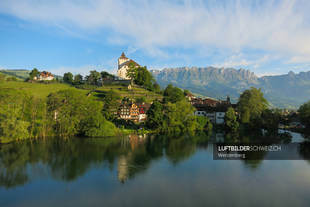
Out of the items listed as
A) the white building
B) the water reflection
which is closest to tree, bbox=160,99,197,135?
the water reflection

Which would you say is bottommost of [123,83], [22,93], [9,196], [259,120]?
[9,196]

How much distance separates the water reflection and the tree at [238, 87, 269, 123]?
17211mm

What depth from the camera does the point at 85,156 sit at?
110ft

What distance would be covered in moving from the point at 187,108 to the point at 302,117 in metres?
31.1

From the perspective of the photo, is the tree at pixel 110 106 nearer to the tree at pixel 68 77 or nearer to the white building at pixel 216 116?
the white building at pixel 216 116

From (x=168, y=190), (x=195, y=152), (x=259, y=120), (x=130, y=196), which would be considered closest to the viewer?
(x=130, y=196)

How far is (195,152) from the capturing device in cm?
3759

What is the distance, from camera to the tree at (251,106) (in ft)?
202

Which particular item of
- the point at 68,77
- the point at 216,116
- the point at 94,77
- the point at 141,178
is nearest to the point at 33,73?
the point at 68,77

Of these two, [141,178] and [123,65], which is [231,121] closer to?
[141,178]

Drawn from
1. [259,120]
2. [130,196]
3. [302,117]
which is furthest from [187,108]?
[130,196]

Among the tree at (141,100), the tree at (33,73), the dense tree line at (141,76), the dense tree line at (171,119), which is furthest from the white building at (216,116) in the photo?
the tree at (33,73)

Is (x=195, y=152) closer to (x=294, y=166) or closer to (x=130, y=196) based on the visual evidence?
(x=294, y=166)

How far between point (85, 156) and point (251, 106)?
50.2 m
